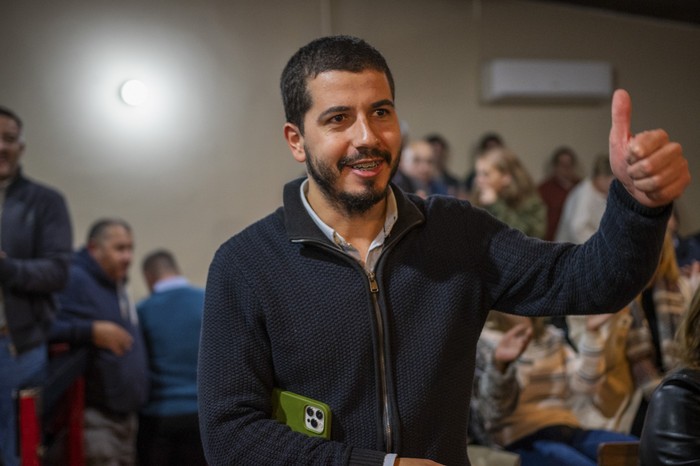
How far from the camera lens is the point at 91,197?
5.11m

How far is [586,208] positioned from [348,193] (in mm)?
4335

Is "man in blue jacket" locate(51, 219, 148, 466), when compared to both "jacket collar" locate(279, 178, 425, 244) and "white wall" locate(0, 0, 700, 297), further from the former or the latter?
"jacket collar" locate(279, 178, 425, 244)

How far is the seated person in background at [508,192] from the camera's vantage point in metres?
3.56

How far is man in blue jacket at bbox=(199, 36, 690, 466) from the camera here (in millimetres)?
1127

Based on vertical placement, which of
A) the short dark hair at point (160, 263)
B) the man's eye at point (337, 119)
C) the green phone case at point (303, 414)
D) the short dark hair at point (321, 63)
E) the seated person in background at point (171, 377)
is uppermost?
the short dark hair at point (321, 63)

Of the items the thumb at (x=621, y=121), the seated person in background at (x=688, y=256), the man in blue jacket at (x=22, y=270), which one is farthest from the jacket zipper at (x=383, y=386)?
the seated person in background at (x=688, y=256)

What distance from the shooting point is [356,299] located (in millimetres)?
1157

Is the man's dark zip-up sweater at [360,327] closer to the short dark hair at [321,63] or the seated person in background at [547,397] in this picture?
the short dark hair at [321,63]

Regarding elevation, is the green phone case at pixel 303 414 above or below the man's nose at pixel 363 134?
below

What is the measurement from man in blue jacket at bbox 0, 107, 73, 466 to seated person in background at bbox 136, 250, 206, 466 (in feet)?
1.72

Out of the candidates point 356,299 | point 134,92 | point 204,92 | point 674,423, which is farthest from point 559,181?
point 356,299

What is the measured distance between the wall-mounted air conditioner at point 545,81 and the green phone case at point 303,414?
525 cm

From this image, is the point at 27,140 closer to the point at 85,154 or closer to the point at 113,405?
the point at 85,154

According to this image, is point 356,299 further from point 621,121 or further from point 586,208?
point 586,208
